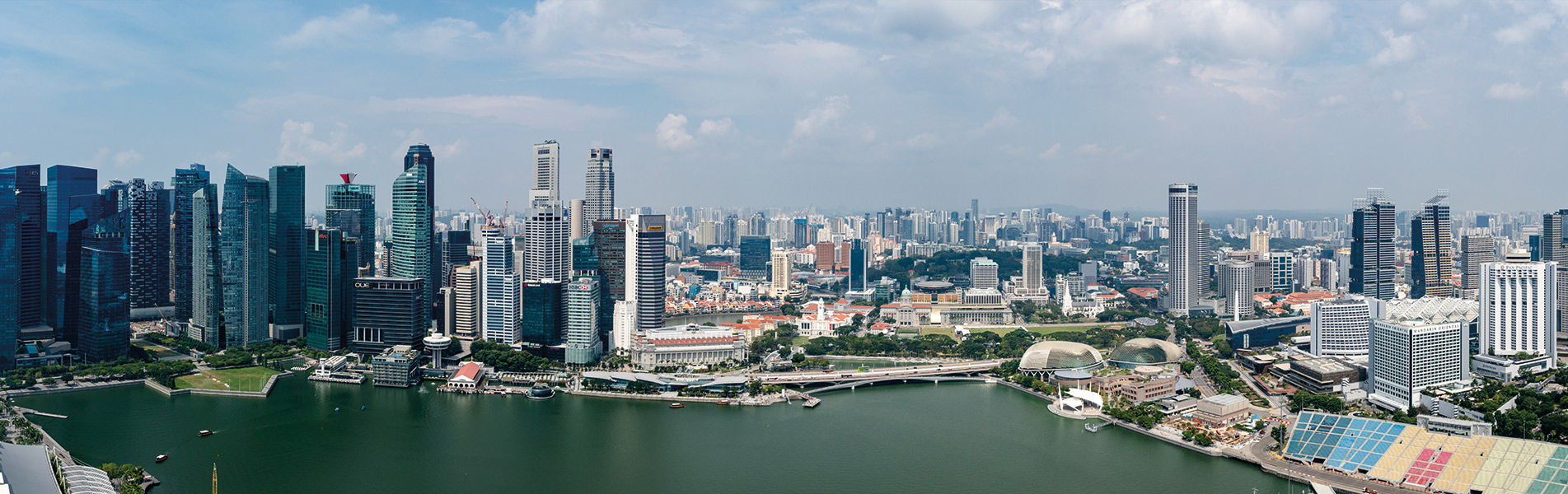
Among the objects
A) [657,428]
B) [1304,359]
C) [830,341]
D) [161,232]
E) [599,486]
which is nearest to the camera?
[599,486]

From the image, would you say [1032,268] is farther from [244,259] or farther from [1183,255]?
[244,259]

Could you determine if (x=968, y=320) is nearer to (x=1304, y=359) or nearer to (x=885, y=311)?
(x=885, y=311)

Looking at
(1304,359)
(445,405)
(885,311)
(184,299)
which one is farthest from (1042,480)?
(184,299)

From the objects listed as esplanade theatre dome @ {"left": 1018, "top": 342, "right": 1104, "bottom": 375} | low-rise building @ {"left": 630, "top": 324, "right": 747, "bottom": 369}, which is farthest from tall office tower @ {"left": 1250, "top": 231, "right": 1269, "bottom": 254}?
low-rise building @ {"left": 630, "top": 324, "right": 747, "bottom": 369}

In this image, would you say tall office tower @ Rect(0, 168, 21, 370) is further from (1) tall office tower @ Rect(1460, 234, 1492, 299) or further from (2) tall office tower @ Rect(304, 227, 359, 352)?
(1) tall office tower @ Rect(1460, 234, 1492, 299)

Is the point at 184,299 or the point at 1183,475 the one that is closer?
the point at 1183,475

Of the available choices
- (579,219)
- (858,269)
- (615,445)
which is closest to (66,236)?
(615,445)
